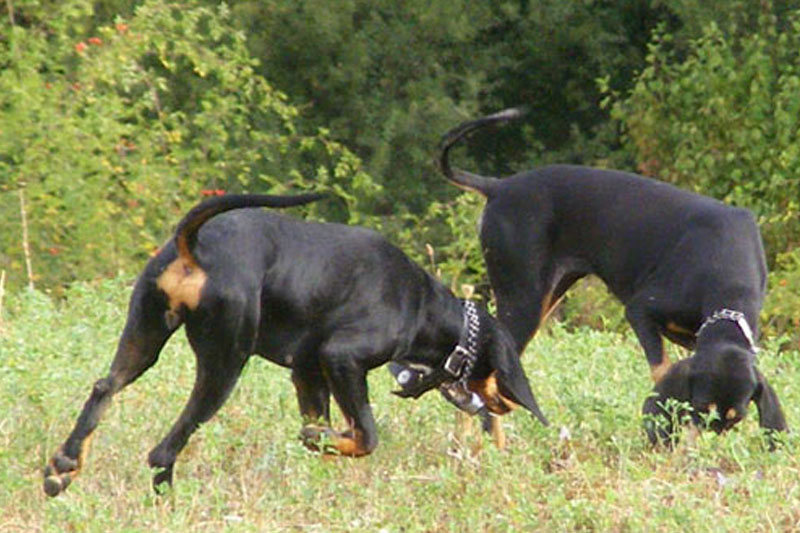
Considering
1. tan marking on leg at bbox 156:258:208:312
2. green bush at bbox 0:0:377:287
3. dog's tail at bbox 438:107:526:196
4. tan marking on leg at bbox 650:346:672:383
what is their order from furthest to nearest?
green bush at bbox 0:0:377:287 → dog's tail at bbox 438:107:526:196 → tan marking on leg at bbox 650:346:672:383 → tan marking on leg at bbox 156:258:208:312

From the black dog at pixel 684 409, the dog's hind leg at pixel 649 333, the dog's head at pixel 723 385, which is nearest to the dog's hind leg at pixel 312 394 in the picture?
the black dog at pixel 684 409

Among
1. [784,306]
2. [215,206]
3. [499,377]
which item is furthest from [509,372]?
[784,306]

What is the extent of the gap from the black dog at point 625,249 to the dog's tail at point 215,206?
2114 millimetres

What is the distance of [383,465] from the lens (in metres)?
7.65

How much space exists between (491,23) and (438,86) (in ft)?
3.17

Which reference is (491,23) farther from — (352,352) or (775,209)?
(352,352)

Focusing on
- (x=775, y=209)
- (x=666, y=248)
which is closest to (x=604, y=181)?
(x=666, y=248)

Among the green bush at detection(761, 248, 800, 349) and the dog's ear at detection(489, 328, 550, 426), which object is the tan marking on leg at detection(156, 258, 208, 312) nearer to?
the dog's ear at detection(489, 328, 550, 426)

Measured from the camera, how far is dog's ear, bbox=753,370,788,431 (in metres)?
7.81

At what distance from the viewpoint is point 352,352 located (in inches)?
294

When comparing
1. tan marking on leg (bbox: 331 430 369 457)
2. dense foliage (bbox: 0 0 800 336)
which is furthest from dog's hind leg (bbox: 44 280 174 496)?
dense foliage (bbox: 0 0 800 336)

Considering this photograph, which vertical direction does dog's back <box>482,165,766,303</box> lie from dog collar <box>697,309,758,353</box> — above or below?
below

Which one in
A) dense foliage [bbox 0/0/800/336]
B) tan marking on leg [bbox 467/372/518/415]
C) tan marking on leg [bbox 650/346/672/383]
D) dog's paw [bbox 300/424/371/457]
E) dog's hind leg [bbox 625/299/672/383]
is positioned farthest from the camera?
dense foliage [bbox 0/0/800/336]

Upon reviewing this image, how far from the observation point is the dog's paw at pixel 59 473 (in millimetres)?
6805
